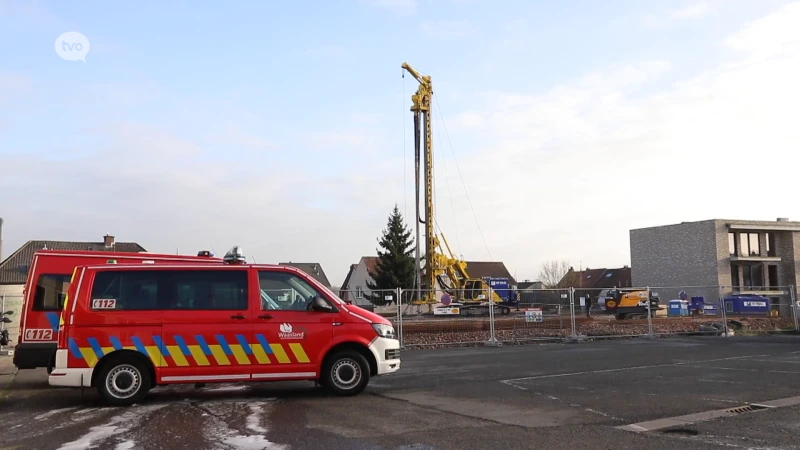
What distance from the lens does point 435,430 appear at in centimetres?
733

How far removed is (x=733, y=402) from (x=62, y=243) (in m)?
66.7

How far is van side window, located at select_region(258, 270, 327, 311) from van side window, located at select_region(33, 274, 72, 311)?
4478mm

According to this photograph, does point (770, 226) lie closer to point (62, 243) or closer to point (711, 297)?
point (711, 297)

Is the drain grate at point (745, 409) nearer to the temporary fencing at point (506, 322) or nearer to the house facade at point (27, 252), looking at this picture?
the temporary fencing at point (506, 322)

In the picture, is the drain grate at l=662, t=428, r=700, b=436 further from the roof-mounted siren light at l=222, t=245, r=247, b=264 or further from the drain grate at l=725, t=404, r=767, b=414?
the roof-mounted siren light at l=222, t=245, r=247, b=264

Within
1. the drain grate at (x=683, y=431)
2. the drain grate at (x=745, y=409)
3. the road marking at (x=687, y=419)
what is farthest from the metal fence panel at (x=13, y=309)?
the drain grate at (x=745, y=409)

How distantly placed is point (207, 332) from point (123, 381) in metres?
1.32

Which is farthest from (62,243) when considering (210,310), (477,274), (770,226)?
(770,226)

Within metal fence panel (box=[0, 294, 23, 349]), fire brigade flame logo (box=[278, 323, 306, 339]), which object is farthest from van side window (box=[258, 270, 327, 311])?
metal fence panel (box=[0, 294, 23, 349])

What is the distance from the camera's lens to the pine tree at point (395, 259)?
5469cm

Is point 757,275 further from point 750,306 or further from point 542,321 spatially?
point 542,321

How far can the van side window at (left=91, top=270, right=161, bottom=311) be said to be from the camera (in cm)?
941

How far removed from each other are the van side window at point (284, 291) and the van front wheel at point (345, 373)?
0.93 metres

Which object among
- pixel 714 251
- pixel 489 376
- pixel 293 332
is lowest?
pixel 489 376
